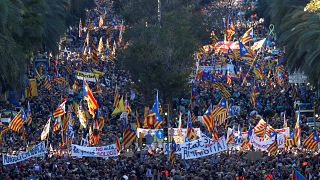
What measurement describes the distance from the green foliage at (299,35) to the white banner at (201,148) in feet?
48.1

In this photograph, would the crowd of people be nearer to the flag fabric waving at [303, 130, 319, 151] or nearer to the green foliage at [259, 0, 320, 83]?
the flag fabric waving at [303, 130, 319, 151]

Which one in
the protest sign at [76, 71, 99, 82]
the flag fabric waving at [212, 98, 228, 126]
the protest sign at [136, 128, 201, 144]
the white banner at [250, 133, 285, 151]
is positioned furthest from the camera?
the protest sign at [76, 71, 99, 82]

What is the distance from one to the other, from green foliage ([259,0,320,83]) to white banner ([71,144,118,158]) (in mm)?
15947

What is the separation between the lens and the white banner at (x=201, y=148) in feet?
116

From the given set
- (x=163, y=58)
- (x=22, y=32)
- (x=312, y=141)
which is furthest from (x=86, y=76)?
(x=312, y=141)

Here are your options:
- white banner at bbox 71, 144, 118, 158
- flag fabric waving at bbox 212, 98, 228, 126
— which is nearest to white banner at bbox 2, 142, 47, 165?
white banner at bbox 71, 144, 118, 158

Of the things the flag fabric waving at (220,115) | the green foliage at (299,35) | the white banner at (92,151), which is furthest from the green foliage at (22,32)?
the green foliage at (299,35)

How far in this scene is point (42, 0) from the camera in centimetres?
6397

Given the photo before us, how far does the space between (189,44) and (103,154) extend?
31436mm

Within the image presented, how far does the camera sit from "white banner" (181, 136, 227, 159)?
35406 mm

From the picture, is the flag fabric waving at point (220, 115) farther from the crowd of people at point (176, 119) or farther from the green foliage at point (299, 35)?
the green foliage at point (299, 35)

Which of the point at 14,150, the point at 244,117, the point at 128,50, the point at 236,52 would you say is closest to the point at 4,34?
the point at 14,150

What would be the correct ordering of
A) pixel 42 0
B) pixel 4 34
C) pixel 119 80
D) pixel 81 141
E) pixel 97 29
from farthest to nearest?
pixel 97 29
pixel 119 80
pixel 42 0
pixel 4 34
pixel 81 141

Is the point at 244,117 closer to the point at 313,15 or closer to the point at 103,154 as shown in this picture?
the point at 313,15
